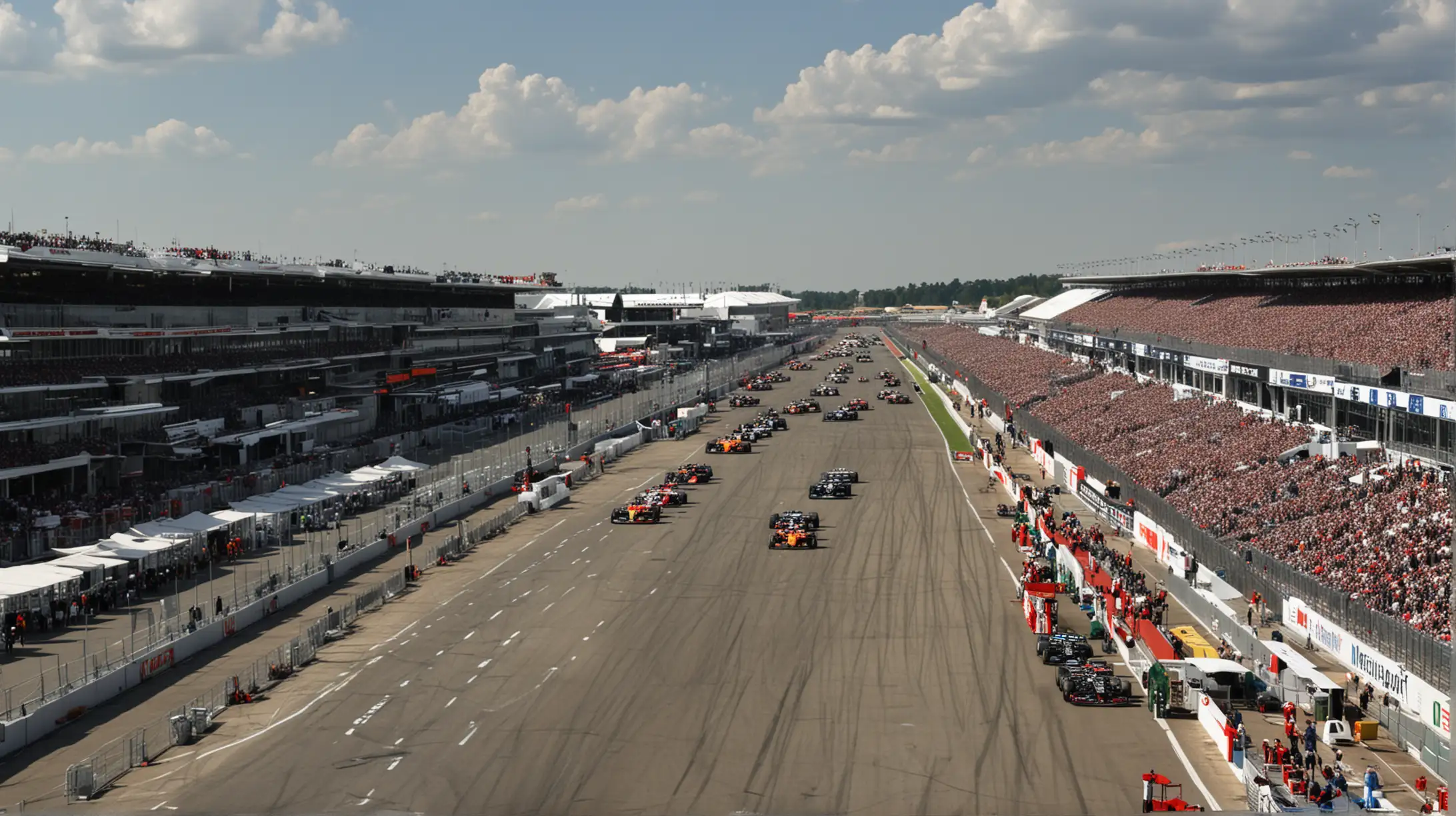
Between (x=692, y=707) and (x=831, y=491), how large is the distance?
3565cm

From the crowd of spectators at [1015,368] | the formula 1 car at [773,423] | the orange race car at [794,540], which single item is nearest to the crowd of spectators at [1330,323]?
the crowd of spectators at [1015,368]

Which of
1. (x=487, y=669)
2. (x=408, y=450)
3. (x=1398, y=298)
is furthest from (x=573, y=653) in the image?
(x=1398, y=298)

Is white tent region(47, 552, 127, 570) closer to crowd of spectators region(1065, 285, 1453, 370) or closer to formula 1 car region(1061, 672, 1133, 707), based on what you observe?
formula 1 car region(1061, 672, 1133, 707)

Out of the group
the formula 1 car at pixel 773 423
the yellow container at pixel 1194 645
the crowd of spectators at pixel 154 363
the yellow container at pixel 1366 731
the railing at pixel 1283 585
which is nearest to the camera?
the railing at pixel 1283 585

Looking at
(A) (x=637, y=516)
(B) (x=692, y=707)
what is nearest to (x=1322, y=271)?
(A) (x=637, y=516)

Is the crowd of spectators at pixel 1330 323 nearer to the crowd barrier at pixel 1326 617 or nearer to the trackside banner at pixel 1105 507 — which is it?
the crowd barrier at pixel 1326 617

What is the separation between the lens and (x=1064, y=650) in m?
35.2

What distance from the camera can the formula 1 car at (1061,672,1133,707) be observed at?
104 ft

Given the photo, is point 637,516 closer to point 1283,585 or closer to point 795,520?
point 795,520

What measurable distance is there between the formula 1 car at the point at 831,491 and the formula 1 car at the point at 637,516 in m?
9.55

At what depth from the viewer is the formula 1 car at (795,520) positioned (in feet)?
181

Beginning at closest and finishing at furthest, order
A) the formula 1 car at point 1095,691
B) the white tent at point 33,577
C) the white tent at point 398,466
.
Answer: the formula 1 car at point 1095,691
the white tent at point 33,577
the white tent at point 398,466

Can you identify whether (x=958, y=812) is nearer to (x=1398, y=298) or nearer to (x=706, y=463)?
(x=1398, y=298)

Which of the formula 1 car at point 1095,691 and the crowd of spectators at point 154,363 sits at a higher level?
the crowd of spectators at point 154,363
